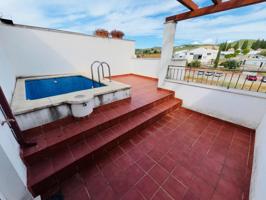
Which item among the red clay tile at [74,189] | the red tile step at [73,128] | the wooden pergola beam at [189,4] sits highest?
the wooden pergola beam at [189,4]

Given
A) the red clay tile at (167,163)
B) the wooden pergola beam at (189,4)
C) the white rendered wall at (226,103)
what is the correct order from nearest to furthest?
the red clay tile at (167,163), the wooden pergola beam at (189,4), the white rendered wall at (226,103)

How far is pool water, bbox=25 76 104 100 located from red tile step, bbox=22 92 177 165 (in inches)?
51.5

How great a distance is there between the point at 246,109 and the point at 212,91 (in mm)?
776

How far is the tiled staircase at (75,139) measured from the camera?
1.43m

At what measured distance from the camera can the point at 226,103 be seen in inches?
111

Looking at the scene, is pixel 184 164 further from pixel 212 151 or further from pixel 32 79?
pixel 32 79

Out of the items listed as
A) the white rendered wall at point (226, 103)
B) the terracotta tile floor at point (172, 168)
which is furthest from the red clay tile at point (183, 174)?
the white rendered wall at point (226, 103)

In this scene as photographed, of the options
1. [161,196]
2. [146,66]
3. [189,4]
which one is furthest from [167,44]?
[161,196]

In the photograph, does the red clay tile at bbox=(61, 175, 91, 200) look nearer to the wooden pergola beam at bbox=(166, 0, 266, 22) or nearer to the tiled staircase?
the tiled staircase

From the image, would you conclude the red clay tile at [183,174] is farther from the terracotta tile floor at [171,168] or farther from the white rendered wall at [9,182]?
the white rendered wall at [9,182]

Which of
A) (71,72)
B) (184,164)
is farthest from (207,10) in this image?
(71,72)

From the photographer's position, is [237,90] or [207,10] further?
[237,90]

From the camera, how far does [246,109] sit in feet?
8.48

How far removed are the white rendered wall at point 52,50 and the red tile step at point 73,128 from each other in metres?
3.39
